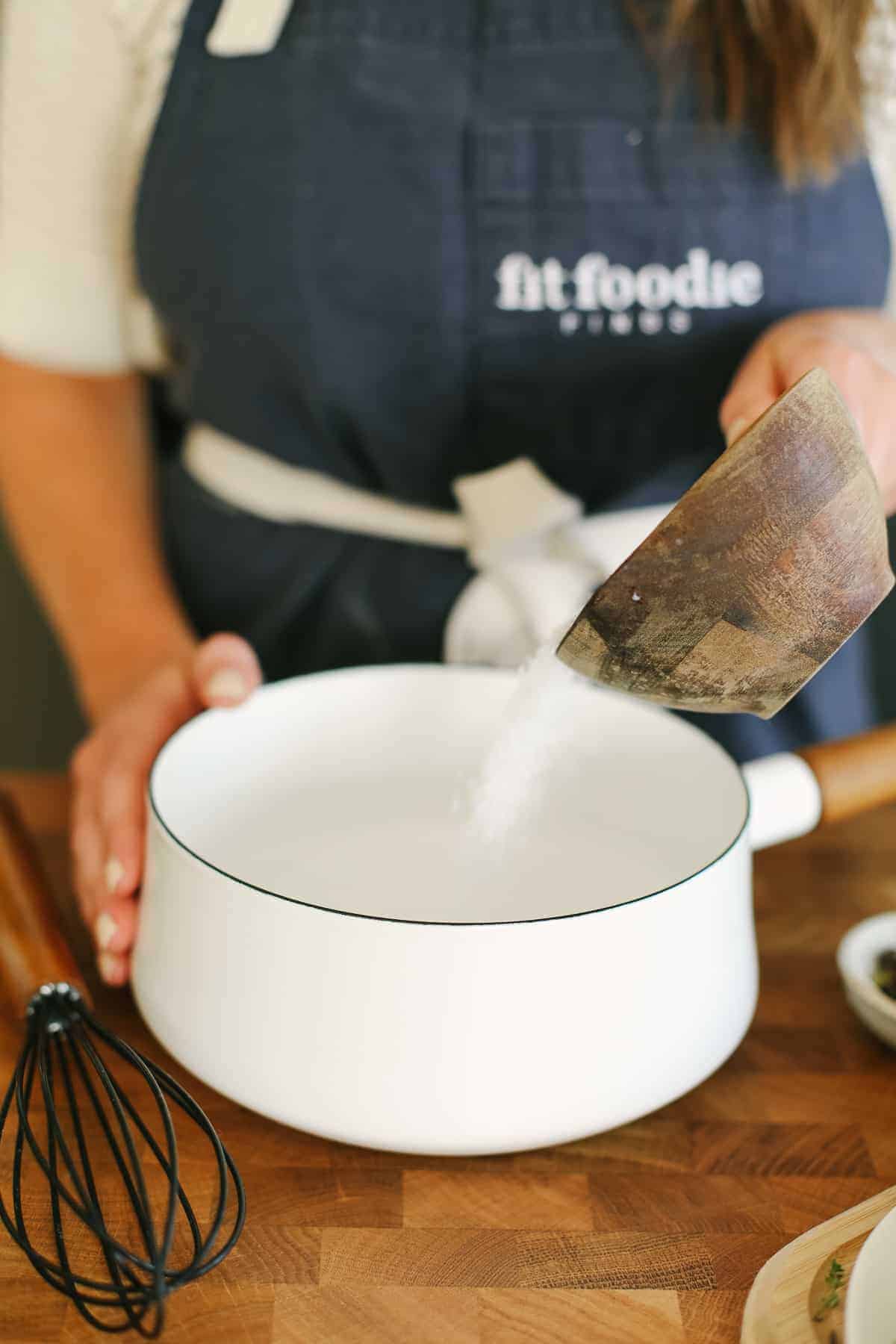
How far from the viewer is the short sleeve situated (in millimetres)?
660

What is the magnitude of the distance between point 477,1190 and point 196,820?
0.67ft

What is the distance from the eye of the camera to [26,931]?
1.66ft

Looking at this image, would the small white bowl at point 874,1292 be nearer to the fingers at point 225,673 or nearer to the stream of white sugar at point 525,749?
the stream of white sugar at point 525,749

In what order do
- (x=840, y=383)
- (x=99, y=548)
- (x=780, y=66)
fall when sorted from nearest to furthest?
1. (x=840, y=383)
2. (x=780, y=66)
3. (x=99, y=548)

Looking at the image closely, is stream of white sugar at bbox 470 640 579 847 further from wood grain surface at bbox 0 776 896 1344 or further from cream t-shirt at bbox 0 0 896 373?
cream t-shirt at bbox 0 0 896 373

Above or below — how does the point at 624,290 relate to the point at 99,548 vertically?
above

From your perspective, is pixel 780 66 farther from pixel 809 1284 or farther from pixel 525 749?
pixel 809 1284

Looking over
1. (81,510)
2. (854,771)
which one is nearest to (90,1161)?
(854,771)

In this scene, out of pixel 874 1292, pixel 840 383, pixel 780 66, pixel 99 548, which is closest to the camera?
pixel 874 1292

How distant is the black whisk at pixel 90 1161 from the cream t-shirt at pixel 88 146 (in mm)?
370

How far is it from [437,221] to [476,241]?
0.07 feet

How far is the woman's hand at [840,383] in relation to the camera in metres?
0.46

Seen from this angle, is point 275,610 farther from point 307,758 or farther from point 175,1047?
point 175,1047

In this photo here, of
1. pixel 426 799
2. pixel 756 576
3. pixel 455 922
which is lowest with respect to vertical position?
pixel 426 799
